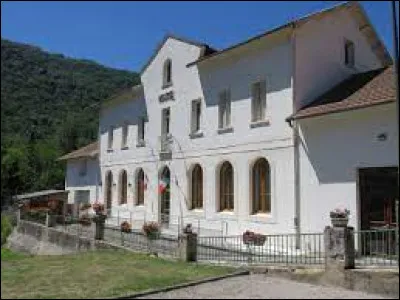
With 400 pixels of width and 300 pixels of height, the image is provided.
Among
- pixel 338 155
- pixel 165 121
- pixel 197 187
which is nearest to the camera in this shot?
pixel 338 155

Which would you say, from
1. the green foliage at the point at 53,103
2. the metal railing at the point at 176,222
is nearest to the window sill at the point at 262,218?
the metal railing at the point at 176,222

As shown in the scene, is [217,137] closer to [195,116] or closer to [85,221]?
[195,116]

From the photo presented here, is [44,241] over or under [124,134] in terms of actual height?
under

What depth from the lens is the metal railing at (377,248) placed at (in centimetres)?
1489

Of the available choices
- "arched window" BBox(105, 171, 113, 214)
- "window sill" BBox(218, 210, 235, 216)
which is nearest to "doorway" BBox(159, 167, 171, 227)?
"window sill" BBox(218, 210, 235, 216)

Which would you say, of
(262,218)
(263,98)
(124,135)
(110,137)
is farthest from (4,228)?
(110,137)

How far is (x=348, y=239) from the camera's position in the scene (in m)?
14.5

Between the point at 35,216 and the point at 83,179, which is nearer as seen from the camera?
the point at 35,216

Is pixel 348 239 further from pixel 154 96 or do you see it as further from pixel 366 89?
pixel 154 96

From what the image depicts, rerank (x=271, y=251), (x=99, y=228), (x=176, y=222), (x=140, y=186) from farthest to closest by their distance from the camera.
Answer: (x=140, y=186) → (x=176, y=222) → (x=99, y=228) → (x=271, y=251)

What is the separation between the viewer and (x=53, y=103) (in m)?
76.4

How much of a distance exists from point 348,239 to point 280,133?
6567 millimetres

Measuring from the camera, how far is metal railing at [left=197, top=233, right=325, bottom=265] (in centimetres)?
1675

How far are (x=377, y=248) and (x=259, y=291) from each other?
4.17 metres
